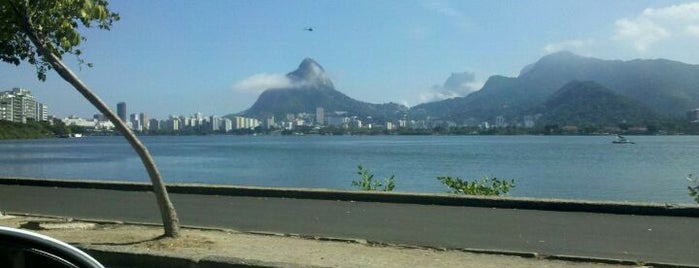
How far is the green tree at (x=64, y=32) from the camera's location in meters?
8.09

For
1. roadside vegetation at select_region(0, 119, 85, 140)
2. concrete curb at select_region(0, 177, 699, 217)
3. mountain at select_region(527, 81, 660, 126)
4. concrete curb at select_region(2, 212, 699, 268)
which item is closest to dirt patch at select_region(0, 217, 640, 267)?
concrete curb at select_region(2, 212, 699, 268)

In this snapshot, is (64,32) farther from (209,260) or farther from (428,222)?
(428,222)

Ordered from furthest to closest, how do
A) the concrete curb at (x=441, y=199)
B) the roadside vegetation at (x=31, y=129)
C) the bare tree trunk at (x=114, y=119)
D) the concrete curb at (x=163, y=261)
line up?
the roadside vegetation at (x=31, y=129) < the concrete curb at (x=441, y=199) < the bare tree trunk at (x=114, y=119) < the concrete curb at (x=163, y=261)

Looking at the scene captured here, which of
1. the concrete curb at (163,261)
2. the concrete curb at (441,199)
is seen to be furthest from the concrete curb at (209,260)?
the concrete curb at (441,199)

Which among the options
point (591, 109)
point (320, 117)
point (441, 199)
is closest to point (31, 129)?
point (320, 117)

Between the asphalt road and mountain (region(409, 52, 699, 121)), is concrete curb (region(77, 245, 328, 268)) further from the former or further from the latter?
mountain (region(409, 52, 699, 121))

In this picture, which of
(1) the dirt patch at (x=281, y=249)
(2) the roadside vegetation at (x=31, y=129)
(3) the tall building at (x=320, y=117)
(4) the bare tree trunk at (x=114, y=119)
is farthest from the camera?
(3) the tall building at (x=320, y=117)

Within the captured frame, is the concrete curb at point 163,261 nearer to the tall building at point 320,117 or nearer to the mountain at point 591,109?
the mountain at point 591,109

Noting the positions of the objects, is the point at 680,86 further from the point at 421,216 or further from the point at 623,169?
the point at 421,216

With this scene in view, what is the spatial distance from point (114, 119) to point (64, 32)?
1439 millimetres

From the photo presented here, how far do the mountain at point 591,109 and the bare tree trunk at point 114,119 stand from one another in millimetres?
113658

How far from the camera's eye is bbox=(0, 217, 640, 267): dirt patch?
7.11 meters

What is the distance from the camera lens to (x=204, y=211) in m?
11.7

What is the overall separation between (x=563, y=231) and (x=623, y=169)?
37.5 m
